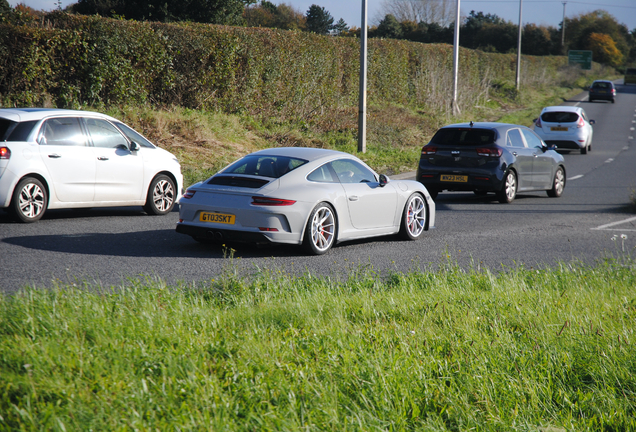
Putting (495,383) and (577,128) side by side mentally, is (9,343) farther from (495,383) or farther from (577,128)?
(577,128)

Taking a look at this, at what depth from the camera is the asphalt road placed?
712 cm

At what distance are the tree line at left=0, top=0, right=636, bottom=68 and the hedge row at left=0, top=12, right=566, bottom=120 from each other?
4.73 ft

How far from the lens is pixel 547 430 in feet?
12.1

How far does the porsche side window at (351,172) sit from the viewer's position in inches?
358

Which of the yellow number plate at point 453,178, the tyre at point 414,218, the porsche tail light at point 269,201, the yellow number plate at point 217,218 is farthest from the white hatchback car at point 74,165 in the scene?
the yellow number plate at point 453,178

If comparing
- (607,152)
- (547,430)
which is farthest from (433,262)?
(607,152)

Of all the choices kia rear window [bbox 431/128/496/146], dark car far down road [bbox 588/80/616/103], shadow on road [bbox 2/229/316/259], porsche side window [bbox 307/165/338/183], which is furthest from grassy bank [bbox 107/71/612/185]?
dark car far down road [bbox 588/80/616/103]

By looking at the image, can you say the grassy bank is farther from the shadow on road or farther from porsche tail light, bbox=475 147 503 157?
the shadow on road

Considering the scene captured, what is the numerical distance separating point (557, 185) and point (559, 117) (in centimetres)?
1173

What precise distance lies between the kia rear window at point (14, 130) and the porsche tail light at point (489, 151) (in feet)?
28.3

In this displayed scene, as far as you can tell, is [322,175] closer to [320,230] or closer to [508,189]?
[320,230]

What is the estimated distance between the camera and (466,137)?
1422 cm

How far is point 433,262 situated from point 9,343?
5.35 meters

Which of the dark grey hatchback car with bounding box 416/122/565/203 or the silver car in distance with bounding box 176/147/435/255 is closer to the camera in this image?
the silver car in distance with bounding box 176/147/435/255
